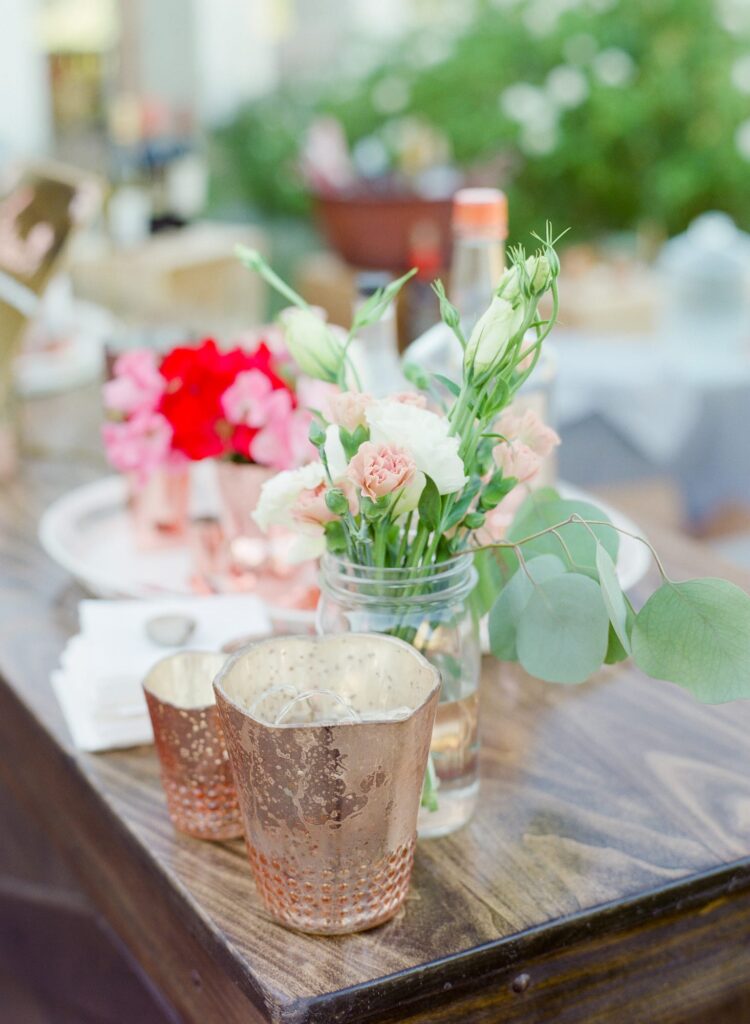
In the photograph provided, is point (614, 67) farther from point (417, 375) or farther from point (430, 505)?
point (430, 505)

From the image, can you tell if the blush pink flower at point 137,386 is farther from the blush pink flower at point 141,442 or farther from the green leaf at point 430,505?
the green leaf at point 430,505

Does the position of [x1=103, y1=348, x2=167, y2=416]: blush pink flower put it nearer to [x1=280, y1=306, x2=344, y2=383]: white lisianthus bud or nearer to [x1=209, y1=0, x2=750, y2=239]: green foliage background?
[x1=280, y1=306, x2=344, y2=383]: white lisianthus bud

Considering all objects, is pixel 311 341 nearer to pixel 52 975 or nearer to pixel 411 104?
pixel 52 975

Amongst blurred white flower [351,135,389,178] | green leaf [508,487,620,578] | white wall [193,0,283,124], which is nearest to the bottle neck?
green leaf [508,487,620,578]

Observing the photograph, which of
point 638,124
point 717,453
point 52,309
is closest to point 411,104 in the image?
point 638,124

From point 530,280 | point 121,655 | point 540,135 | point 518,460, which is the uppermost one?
point 530,280

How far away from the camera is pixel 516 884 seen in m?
0.72

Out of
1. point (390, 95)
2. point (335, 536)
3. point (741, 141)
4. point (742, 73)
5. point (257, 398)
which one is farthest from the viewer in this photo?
point (390, 95)

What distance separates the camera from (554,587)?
68cm

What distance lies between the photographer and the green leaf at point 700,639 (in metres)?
0.65

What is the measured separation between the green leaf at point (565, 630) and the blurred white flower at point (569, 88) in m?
3.62

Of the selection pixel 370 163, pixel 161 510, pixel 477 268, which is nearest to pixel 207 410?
pixel 161 510

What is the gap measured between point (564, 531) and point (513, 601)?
65 millimetres

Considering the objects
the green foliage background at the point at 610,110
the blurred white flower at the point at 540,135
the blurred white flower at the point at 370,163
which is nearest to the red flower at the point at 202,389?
the blurred white flower at the point at 370,163
